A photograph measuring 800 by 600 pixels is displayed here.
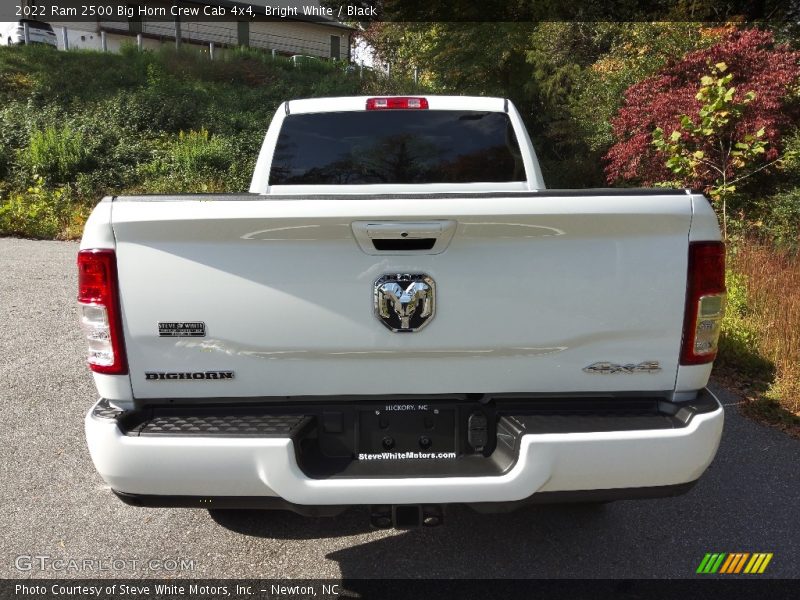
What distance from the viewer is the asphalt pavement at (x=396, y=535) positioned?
310 centimetres

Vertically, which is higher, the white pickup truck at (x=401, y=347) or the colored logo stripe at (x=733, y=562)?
the white pickup truck at (x=401, y=347)

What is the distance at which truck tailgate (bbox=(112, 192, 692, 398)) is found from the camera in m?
2.35

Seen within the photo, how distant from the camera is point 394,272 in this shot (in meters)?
2.40

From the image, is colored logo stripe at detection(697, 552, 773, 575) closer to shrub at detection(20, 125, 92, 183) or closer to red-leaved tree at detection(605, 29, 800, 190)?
red-leaved tree at detection(605, 29, 800, 190)

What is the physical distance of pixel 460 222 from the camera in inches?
93.4

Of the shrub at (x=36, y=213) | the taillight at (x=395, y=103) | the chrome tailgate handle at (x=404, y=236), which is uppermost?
the taillight at (x=395, y=103)

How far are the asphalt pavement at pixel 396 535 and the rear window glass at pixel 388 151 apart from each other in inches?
80.3

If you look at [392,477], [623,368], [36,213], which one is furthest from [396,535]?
[36,213]

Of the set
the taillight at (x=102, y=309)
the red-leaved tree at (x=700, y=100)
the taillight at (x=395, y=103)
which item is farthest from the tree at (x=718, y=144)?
the taillight at (x=102, y=309)

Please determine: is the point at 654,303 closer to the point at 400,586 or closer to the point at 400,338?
the point at 400,338

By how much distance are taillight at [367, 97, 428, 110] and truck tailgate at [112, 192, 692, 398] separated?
2.07 meters

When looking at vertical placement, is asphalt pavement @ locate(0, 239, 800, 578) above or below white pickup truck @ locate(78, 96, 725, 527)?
below

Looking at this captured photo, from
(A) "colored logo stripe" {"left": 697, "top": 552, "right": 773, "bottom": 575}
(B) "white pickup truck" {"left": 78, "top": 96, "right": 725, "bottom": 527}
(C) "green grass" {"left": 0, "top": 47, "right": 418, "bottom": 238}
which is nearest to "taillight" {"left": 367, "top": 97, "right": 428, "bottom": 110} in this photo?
(B) "white pickup truck" {"left": 78, "top": 96, "right": 725, "bottom": 527}

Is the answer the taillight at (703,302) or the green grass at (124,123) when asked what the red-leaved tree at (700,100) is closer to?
the taillight at (703,302)
